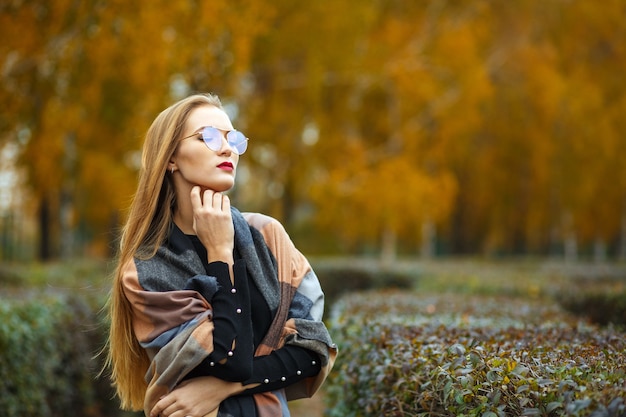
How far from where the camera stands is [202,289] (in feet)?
7.00

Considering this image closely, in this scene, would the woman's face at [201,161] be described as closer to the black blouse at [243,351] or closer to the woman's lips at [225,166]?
the woman's lips at [225,166]

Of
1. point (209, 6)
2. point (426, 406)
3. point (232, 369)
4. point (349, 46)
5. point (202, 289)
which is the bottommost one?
point (426, 406)

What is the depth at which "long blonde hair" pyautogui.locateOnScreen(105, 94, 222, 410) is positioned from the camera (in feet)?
7.38

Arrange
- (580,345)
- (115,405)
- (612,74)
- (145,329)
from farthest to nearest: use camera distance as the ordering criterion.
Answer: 1. (612,74)
2. (115,405)
3. (580,345)
4. (145,329)

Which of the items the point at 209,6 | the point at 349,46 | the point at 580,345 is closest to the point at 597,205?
the point at 349,46

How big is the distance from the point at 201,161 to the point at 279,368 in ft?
2.20

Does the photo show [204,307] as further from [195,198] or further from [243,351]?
[195,198]

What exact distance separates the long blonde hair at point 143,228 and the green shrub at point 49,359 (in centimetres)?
166

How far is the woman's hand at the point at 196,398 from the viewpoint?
205 centimetres

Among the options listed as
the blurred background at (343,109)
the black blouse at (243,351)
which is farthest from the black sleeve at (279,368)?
the blurred background at (343,109)

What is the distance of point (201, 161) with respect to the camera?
2.24m

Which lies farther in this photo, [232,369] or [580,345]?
[580,345]

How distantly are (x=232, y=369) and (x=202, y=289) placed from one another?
253 mm

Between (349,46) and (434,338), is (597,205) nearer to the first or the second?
(349,46)
